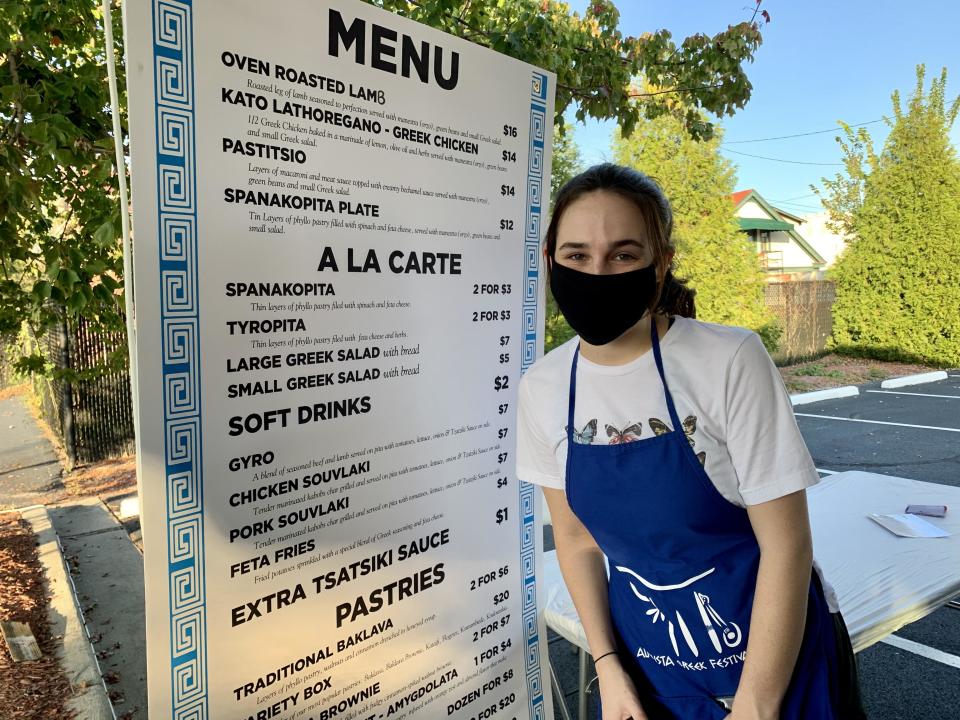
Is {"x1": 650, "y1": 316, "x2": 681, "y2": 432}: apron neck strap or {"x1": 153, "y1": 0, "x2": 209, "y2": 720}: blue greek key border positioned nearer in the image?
{"x1": 153, "y1": 0, "x2": 209, "y2": 720}: blue greek key border

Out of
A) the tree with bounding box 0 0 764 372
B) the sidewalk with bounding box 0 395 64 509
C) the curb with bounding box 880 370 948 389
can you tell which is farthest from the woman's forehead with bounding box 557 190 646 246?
the curb with bounding box 880 370 948 389

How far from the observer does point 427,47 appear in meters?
1.75

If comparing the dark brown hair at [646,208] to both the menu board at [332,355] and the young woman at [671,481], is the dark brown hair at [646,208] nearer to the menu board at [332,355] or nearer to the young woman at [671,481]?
the young woman at [671,481]

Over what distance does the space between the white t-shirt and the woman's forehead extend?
0.74 feet

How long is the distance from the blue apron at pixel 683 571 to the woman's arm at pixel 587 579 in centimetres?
10

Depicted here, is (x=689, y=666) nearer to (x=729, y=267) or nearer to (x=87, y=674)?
(x=87, y=674)

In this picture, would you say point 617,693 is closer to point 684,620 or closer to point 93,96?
point 684,620

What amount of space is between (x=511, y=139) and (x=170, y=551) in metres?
1.43

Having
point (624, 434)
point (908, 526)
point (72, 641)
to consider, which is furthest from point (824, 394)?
point (624, 434)

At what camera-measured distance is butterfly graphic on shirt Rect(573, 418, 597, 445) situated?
1.51 meters

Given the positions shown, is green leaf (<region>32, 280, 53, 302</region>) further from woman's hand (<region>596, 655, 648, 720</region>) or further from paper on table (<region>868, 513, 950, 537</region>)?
paper on table (<region>868, 513, 950, 537</region>)

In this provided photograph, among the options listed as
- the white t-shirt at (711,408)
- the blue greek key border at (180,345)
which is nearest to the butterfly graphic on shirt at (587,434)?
the white t-shirt at (711,408)

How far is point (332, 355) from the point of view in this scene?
1.60 m

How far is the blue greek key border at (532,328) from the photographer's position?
83.2 inches
